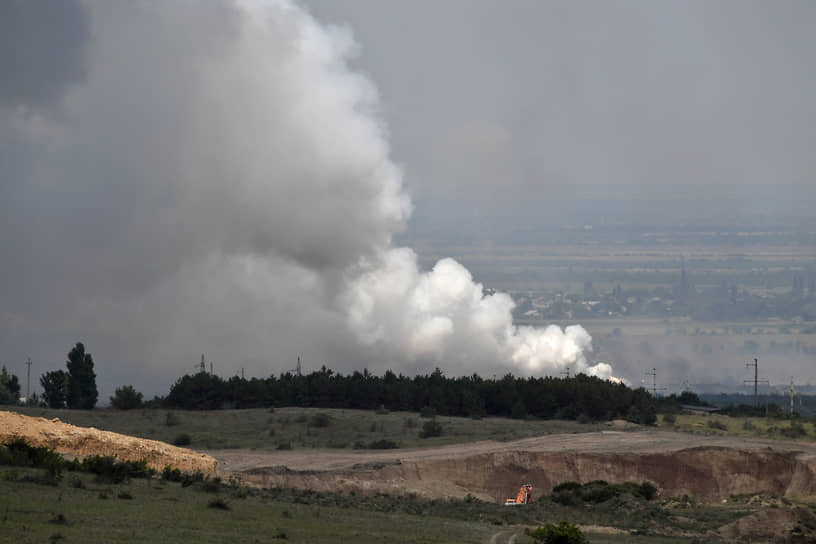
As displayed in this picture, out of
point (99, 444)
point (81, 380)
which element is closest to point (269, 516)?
point (99, 444)

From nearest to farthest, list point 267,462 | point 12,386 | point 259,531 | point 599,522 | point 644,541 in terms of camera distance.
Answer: point 259,531 < point 644,541 < point 599,522 < point 267,462 < point 12,386

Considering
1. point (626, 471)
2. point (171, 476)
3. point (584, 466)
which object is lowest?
point (626, 471)

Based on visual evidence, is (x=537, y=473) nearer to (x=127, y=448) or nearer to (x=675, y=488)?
(x=675, y=488)

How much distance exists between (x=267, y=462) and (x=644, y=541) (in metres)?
27.5

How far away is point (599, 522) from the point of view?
38.4m

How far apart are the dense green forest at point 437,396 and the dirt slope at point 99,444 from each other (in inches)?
1475

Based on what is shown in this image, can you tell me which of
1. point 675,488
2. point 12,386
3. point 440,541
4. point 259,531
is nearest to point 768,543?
point 440,541

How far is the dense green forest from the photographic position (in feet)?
278

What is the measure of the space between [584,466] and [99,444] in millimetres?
26092

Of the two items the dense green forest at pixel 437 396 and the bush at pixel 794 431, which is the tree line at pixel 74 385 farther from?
the bush at pixel 794 431

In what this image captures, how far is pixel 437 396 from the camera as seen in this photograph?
3438 inches

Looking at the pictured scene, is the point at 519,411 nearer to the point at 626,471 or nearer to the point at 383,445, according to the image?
the point at 383,445

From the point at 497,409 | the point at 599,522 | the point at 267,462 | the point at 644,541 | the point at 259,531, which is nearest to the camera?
the point at 259,531

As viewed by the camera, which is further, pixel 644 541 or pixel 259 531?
pixel 644 541
